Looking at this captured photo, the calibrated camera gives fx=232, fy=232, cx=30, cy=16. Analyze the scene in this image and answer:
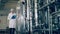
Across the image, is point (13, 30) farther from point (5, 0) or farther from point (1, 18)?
point (5, 0)

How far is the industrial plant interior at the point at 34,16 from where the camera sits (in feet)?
13.9

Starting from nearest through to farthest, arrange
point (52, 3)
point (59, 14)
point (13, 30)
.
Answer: point (59, 14) → point (52, 3) → point (13, 30)

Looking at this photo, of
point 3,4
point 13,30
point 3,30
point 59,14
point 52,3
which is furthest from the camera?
point 3,4

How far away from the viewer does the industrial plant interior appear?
424cm

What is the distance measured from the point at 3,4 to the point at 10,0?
729mm

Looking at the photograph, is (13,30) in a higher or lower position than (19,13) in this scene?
lower

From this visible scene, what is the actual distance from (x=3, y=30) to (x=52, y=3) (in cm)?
→ 857

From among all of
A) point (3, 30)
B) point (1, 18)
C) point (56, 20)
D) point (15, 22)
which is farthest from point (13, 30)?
point (56, 20)

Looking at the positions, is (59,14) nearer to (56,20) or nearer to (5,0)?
(56,20)

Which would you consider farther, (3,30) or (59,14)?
(3,30)

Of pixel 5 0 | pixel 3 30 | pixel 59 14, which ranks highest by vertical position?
pixel 5 0

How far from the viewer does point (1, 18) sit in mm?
13305

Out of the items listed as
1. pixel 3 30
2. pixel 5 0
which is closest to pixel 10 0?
pixel 5 0

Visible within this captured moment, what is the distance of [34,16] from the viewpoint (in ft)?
25.7
